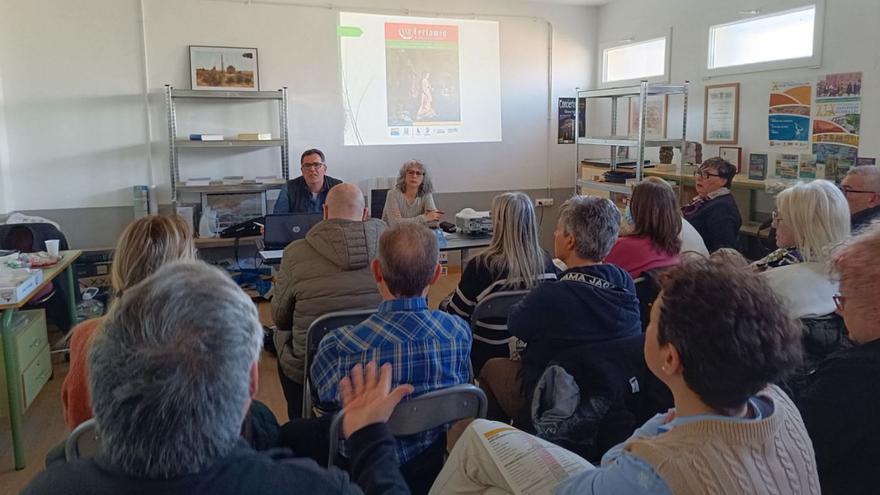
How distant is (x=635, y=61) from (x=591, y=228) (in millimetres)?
4637

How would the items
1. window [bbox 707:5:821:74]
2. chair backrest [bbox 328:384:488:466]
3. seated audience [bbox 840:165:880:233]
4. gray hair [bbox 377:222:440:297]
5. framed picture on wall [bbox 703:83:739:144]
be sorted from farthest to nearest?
1. framed picture on wall [bbox 703:83:739:144]
2. window [bbox 707:5:821:74]
3. seated audience [bbox 840:165:880:233]
4. gray hair [bbox 377:222:440:297]
5. chair backrest [bbox 328:384:488:466]

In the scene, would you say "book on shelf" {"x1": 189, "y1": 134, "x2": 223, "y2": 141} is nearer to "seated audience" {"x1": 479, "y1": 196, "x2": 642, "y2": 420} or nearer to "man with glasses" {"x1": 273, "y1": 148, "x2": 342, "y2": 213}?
"man with glasses" {"x1": 273, "y1": 148, "x2": 342, "y2": 213}

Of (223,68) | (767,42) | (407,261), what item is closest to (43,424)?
(407,261)

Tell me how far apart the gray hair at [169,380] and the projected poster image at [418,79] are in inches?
206

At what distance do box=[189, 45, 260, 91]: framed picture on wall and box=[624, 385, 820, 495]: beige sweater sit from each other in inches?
201

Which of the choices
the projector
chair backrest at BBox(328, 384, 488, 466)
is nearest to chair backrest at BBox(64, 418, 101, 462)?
chair backrest at BBox(328, 384, 488, 466)

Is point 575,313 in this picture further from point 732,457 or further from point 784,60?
point 784,60

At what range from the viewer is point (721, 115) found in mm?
5207

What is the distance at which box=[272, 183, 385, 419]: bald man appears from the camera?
97.9 inches

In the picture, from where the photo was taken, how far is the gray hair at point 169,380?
0.84 m

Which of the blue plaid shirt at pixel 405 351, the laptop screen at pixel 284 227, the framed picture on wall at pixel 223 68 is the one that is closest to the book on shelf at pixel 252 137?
the framed picture on wall at pixel 223 68

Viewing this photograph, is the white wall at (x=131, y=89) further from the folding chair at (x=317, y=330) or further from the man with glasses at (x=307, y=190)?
the folding chair at (x=317, y=330)

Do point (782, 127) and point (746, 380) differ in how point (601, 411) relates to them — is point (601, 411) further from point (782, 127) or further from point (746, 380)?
point (782, 127)

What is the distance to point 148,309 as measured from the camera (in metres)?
0.88
